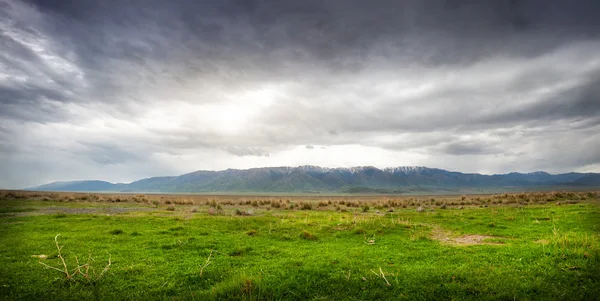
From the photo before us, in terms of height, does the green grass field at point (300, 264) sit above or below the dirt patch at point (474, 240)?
above

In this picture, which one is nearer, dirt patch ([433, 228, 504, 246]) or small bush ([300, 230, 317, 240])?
dirt patch ([433, 228, 504, 246])

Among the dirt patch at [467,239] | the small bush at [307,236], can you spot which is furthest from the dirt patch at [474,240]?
the small bush at [307,236]

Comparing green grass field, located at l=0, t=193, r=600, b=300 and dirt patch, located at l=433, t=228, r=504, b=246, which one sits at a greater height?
green grass field, located at l=0, t=193, r=600, b=300

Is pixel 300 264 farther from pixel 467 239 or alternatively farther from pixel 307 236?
pixel 467 239

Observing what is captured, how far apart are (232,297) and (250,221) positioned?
15.4m

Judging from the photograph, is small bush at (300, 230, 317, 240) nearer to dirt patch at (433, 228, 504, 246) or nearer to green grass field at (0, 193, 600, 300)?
green grass field at (0, 193, 600, 300)

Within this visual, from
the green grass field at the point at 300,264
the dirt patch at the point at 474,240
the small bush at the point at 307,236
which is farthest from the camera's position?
the small bush at the point at 307,236

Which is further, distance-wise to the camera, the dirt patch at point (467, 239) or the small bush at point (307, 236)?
the small bush at point (307, 236)

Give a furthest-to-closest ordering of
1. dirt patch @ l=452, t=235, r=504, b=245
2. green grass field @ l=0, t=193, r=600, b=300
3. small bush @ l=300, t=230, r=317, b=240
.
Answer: small bush @ l=300, t=230, r=317, b=240
dirt patch @ l=452, t=235, r=504, b=245
green grass field @ l=0, t=193, r=600, b=300

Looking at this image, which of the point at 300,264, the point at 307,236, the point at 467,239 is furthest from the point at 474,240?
the point at 300,264

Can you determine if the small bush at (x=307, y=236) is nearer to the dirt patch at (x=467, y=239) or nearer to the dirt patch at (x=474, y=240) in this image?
the dirt patch at (x=467, y=239)

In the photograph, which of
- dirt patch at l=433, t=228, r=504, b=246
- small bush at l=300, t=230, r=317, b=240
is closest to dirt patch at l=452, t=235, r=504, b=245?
dirt patch at l=433, t=228, r=504, b=246

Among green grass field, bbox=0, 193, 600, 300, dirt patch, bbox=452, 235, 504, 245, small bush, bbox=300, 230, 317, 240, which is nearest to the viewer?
green grass field, bbox=0, 193, 600, 300

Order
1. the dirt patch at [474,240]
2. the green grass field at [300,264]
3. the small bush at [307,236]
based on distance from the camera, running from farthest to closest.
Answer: the small bush at [307,236]
the dirt patch at [474,240]
the green grass field at [300,264]
